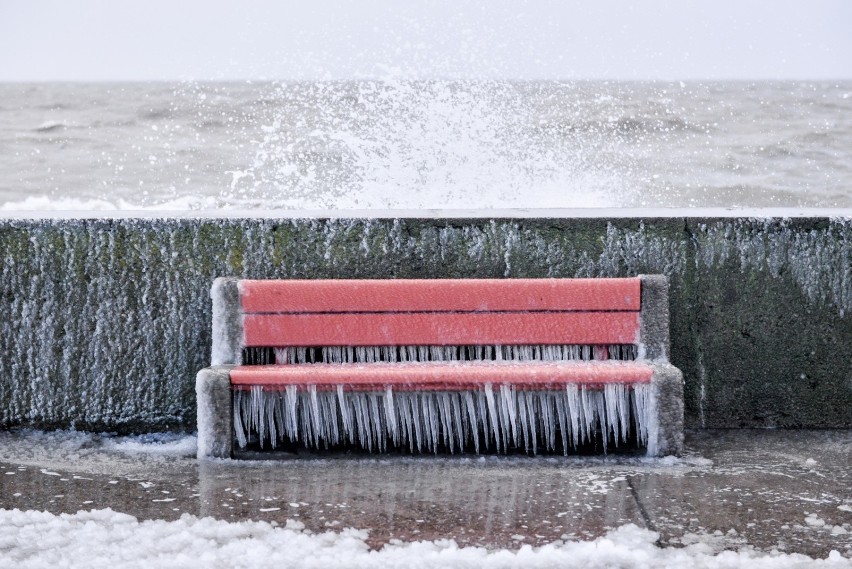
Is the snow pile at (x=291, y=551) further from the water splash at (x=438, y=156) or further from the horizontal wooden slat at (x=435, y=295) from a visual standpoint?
the water splash at (x=438, y=156)

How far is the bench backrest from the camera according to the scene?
4047 millimetres

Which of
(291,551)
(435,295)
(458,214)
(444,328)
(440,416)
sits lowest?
(291,551)

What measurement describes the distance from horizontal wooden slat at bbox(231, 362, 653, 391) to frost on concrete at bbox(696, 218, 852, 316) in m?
0.79

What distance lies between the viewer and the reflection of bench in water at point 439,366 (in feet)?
12.4

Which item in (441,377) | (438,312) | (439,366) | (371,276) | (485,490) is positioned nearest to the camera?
(485,490)

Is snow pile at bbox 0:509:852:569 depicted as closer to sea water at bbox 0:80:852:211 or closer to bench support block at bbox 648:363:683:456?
bench support block at bbox 648:363:683:456

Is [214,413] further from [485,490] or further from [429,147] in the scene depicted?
[429,147]

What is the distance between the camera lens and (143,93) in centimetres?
2794

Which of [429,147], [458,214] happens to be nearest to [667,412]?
[458,214]

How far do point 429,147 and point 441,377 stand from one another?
5322 mm

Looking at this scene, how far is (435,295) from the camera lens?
4062 mm

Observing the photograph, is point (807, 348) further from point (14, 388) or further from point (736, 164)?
point (736, 164)

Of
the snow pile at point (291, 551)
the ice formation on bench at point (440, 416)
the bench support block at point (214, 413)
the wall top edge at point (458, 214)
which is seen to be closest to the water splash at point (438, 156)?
the wall top edge at point (458, 214)

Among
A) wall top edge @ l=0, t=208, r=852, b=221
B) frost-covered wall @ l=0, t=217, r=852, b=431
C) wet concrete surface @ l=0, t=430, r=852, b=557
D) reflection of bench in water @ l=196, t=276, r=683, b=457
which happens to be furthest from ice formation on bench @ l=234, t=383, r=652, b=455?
wall top edge @ l=0, t=208, r=852, b=221
